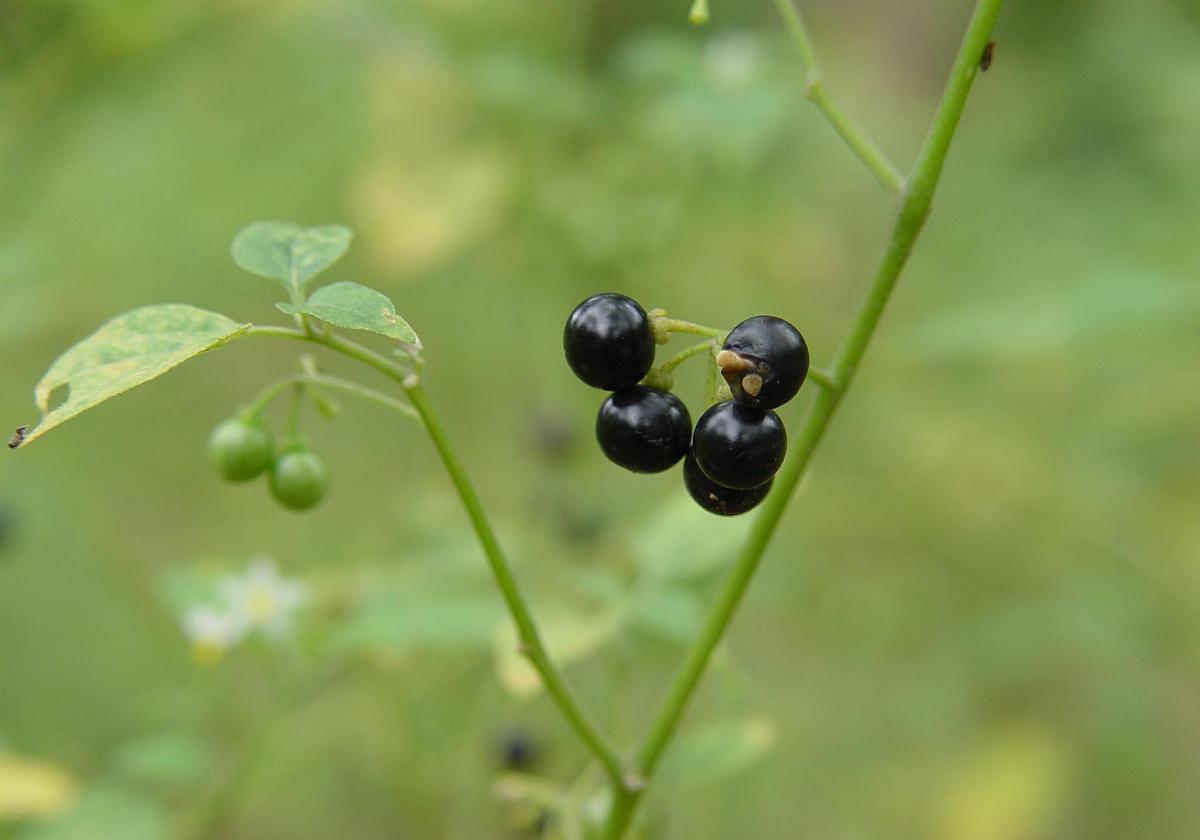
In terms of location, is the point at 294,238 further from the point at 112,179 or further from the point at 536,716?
the point at 112,179

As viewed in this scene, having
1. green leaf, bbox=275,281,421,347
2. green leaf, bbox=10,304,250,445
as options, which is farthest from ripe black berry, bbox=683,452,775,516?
green leaf, bbox=10,304,250,445

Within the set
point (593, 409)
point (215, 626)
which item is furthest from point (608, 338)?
point (593, 409)

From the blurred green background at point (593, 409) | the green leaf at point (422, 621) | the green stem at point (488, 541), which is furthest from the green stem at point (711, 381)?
the blurred green background at point (593, 409)

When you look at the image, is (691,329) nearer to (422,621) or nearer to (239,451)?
(239,451)

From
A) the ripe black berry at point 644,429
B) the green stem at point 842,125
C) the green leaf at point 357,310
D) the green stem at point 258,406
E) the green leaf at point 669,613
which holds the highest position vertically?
the green stem at point 842,125

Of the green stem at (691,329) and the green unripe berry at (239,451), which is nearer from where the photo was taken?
the green stem at (691,329)

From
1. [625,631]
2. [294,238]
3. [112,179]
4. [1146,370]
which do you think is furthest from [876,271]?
[112,179]

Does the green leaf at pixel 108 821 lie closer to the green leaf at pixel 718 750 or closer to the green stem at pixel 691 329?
the green leaf at pixel 718 750

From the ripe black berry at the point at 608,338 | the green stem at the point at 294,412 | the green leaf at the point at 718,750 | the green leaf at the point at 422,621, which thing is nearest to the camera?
the ripe black berry at the point at 608,338
